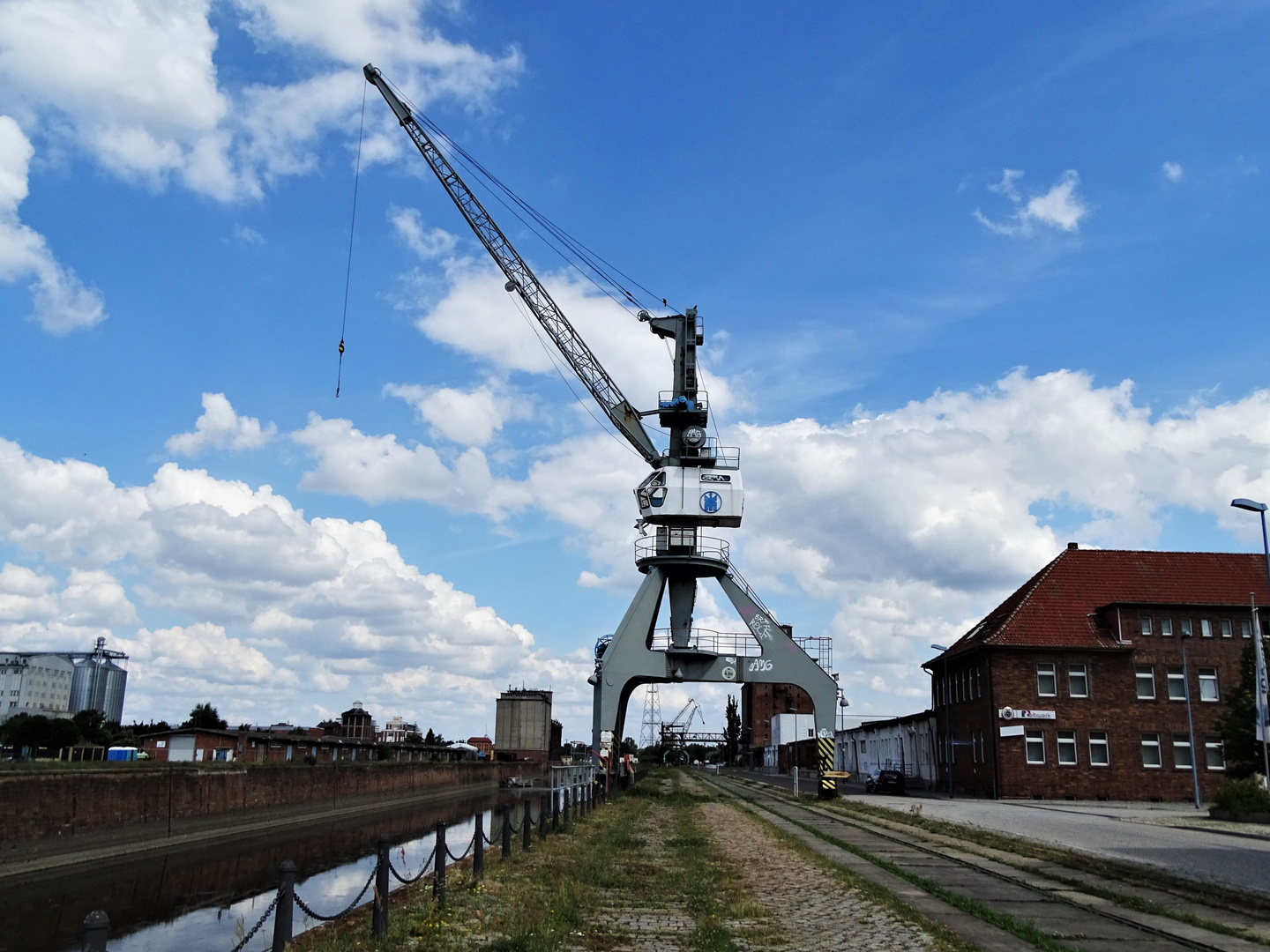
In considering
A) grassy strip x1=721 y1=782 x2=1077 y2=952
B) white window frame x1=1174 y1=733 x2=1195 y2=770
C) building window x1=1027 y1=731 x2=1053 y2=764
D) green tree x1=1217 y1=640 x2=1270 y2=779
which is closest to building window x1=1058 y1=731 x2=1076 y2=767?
building window x1=1027 y1=731 x2=1053 y2=764

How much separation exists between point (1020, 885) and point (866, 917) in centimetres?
369

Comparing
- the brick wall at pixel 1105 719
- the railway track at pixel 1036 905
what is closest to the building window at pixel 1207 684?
the brick wall at pixel 1105 719

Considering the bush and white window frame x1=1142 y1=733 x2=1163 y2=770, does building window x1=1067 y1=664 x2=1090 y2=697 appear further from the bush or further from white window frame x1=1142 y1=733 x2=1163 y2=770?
the bush

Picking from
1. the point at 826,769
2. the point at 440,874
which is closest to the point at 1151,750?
the point at 826,769

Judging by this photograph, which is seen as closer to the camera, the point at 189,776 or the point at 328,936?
the point at 328,936

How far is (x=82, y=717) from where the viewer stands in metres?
68.4

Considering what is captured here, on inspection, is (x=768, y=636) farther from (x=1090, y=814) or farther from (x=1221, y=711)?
(x=1221, y=711)

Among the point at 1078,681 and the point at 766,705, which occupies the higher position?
the point at 1078,681

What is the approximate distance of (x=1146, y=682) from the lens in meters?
40.6

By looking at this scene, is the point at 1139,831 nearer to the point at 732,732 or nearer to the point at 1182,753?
the point at 1182,753

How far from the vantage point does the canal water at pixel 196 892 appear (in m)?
14.3

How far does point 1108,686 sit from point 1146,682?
1616 millimetres

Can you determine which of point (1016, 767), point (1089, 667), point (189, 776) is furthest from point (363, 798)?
point (1089, 667)

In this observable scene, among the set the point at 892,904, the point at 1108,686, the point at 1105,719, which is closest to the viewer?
the point at 892,904
